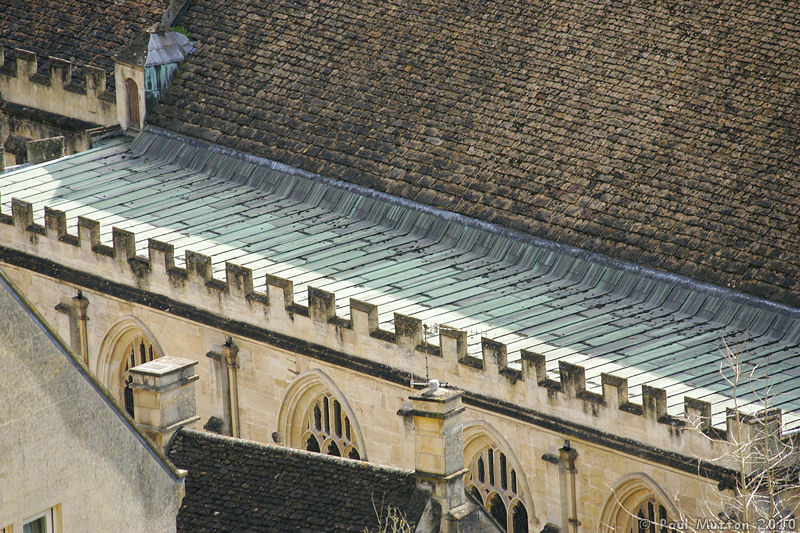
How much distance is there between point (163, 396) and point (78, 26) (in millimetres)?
31435

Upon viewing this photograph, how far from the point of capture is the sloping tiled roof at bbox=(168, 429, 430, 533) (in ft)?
159

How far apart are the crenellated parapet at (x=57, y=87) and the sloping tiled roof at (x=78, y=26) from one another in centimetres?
62

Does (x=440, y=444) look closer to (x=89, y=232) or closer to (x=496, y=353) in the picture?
(x=496, y=353)

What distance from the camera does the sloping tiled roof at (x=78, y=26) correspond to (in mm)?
78938

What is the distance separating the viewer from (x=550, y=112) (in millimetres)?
65500

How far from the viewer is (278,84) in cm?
7181

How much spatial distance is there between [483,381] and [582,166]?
8880 millimetres

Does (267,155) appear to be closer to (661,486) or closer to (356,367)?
(356,367)

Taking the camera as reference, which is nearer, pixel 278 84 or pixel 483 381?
pixel 483 381

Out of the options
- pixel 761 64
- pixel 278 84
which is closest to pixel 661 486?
pixel 761 64

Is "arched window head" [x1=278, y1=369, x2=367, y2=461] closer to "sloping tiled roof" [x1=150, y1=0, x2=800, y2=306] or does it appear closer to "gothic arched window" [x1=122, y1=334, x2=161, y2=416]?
Result: "gothic arched window" [x1=122, y1=334, x2=161, y2=416]

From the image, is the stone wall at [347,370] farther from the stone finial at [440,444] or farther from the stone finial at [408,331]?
the stone finial at [440,444]

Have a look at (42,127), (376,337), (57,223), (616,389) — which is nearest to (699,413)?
(616,389)

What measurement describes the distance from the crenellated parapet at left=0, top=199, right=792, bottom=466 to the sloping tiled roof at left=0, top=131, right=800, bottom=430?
83 centimetres
